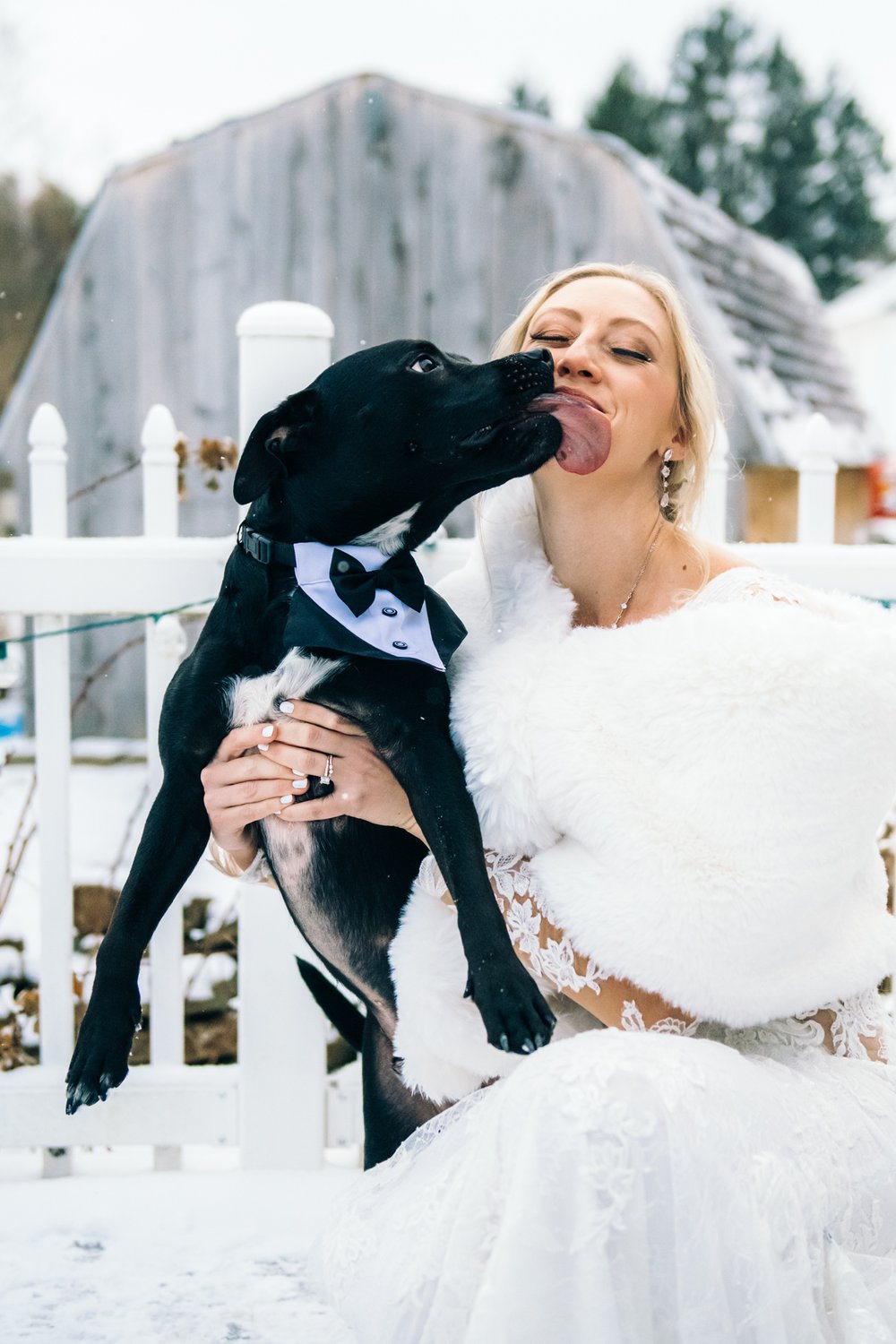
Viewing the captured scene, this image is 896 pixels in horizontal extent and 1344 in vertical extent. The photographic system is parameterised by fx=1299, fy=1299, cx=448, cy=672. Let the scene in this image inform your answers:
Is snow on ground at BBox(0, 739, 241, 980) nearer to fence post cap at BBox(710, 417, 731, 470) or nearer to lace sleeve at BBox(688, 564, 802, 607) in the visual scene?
fence post cap at BBox(710, 417, 731, 470)

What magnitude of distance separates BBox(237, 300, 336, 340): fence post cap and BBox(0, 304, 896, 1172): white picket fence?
0.05ft

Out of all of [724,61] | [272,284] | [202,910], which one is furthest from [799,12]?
[202,910]

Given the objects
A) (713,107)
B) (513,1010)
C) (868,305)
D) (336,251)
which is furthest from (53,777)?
(713,107)

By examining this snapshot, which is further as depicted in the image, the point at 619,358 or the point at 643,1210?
the point at 619,358

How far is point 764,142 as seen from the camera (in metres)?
26.2

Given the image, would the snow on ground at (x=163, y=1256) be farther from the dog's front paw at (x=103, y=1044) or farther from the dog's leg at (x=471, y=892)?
the dog's leg at (x=471, y=892)

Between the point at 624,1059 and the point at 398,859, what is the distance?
1.73 feet

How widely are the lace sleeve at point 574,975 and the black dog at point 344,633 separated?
5.5 inches

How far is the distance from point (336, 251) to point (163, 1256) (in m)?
4.60

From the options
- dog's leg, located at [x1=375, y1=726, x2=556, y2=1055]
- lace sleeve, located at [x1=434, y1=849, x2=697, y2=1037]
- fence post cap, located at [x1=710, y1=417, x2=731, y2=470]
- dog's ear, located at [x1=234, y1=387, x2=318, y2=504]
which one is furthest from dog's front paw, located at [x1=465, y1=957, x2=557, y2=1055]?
fence post cap, located at [x1=710, y1=417, x2=731, y2=470]

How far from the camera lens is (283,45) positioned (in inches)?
596

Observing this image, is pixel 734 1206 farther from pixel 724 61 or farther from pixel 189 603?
pixel 724 61

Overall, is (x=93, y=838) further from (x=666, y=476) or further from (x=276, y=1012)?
(x=666, y=476)

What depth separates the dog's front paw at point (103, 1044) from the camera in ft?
5.38
